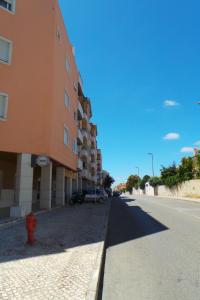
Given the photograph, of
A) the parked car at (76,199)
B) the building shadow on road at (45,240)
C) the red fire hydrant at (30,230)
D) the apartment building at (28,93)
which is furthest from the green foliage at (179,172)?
the red fire hydrant at (30,230)

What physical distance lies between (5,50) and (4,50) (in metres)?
0.08

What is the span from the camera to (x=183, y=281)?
5.68m

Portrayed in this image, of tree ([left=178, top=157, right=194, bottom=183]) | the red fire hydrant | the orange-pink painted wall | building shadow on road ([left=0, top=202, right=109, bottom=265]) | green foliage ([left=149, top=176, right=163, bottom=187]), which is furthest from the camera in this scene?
green foliage ([left=149, top=176, right=163, bottom=187])

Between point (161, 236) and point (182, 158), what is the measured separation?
141 feet

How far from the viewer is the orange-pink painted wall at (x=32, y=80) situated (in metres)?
18.4

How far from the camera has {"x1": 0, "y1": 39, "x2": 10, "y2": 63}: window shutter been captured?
59.7ft

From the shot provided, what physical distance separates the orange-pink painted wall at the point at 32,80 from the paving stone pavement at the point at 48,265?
921 centimetres

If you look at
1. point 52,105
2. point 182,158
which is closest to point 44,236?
point 52,105

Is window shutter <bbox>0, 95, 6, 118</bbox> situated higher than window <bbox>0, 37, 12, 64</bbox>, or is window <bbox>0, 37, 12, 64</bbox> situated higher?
window <bbox>0, 37, 12, 64</bbox>

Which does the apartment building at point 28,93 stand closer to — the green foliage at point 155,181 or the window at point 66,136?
the window at point 66,136

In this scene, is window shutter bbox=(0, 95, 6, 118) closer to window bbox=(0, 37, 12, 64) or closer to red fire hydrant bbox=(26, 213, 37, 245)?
window bbox=(0, 37, 12, 64)

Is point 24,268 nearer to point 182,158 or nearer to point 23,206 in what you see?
point 23,206

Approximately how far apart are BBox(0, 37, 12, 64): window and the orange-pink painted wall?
28 cm

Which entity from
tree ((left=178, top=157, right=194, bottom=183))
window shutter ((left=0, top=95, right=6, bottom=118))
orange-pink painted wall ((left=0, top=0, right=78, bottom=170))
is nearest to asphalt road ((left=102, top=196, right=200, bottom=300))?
orange-pink painted wall ((left=0, top=0, right=78, bottom=170))
